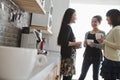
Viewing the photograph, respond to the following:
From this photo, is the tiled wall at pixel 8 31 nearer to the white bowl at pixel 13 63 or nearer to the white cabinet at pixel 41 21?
the white cabinet at pixel 41 21

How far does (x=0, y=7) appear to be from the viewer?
1.55 m

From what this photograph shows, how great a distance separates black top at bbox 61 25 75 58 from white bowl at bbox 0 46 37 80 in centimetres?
159

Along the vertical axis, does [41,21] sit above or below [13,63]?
above

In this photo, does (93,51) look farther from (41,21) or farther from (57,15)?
(57,15)

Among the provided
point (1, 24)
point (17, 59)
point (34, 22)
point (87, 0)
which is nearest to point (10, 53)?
point (17, 59)

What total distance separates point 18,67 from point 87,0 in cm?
389

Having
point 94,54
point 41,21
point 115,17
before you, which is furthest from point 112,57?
point 41,21

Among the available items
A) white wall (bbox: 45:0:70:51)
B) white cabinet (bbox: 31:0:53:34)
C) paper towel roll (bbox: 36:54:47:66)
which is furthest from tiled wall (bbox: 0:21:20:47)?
white wall (bbox: 45:0:70:51)

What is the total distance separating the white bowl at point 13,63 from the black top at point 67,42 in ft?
5.20

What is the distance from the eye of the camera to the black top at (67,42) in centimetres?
238

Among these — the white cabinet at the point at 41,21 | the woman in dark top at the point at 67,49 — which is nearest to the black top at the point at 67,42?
the woman in dark top at the point at 67,49

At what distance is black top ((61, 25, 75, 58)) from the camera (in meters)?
2.38

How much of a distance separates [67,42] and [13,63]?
1686 mm

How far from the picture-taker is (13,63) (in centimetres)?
75
